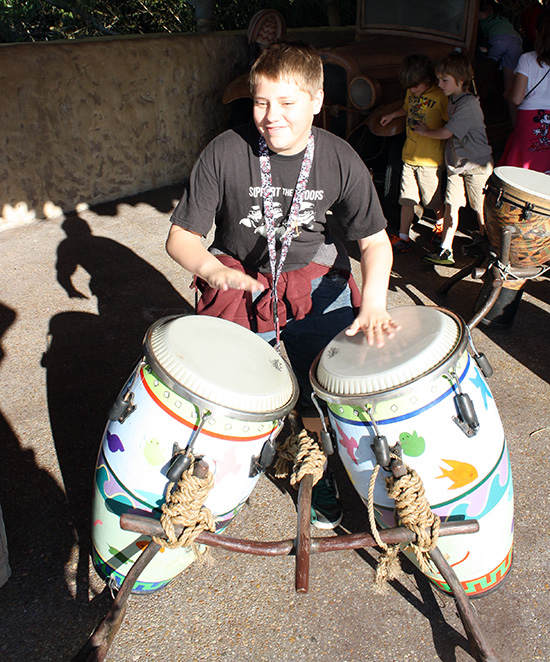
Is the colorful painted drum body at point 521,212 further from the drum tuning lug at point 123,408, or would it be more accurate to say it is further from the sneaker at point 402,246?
the drum tuning lug at point 123,408

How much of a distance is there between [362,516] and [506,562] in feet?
1.85

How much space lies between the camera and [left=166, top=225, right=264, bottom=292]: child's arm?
1.64m

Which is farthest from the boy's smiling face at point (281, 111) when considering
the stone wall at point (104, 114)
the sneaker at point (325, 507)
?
the stone wall at point (104, 114)

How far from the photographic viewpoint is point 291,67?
168 cm

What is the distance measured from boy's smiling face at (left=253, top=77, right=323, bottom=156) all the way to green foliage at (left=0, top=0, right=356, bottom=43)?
424 inches

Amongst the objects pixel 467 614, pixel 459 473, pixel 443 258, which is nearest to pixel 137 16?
pixel 443 258

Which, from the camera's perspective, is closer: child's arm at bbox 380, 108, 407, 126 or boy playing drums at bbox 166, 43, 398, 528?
boy playing drums at bbox 166, 43, 398, 528

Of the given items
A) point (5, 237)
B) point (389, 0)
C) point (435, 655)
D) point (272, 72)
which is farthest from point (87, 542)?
point (389, 0)

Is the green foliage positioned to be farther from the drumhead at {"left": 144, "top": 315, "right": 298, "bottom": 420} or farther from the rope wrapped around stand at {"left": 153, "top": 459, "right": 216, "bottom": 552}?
the rope wrapped around stand at {"left": 153, "top": 459, "right": 216, "bottom": 552}

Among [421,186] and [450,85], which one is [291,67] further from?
[421,186]

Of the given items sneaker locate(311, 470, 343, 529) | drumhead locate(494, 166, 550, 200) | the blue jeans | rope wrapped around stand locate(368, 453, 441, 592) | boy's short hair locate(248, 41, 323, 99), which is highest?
boy's short hair locate(248, 41, 323, 99)

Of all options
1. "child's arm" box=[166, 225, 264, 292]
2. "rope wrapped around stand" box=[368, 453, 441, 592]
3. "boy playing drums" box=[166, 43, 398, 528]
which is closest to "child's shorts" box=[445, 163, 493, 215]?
"boy playing drums" box=[166, 43, 398, 528]

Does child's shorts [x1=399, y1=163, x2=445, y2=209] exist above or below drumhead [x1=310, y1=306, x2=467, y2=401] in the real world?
below

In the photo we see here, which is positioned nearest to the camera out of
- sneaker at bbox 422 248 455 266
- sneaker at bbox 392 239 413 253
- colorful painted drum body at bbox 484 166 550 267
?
colorful painted drum body at bbox 484 166 550 267
